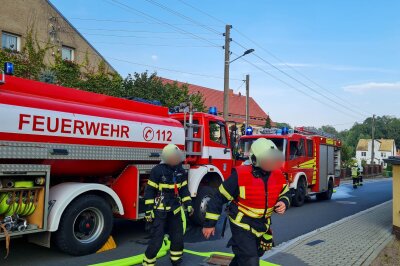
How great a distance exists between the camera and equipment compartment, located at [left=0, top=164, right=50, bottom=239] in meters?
5.03

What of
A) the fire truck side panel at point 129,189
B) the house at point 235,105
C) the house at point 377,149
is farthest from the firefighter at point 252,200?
the house at point 377,149

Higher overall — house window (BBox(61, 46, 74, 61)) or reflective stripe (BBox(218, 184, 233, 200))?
house window (BBox(61, 46, 74, 61))

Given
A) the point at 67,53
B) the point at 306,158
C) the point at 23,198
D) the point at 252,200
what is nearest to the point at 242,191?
the point at 252,200

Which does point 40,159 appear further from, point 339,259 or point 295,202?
point 295,202

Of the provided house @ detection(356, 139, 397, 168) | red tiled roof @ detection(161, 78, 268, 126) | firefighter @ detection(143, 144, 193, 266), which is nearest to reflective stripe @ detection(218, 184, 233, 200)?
firefighter @ detection(143, 144, 193, 266)

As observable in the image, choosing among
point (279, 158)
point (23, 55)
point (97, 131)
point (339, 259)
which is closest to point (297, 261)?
point (339, 259)

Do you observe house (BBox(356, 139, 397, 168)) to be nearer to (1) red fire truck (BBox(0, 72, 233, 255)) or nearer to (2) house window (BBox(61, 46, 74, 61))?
(2) house window (BBox(61, 46, 74, 61))

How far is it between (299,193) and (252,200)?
32.1 ft

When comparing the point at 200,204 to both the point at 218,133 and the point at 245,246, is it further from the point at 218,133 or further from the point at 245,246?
the point at 245,246

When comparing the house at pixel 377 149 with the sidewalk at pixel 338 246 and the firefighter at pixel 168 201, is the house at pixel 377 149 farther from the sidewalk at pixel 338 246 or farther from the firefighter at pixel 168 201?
the firefighter at pixel 168 201

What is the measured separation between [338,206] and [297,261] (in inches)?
334

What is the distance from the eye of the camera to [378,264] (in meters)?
5.80

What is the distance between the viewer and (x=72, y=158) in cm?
580

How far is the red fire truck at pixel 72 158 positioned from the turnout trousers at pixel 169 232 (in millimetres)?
1466
